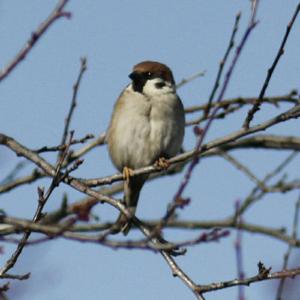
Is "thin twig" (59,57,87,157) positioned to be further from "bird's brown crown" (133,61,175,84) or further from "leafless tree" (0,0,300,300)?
"bird's brown crown" (133,61,175,84)

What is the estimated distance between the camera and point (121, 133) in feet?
16.3

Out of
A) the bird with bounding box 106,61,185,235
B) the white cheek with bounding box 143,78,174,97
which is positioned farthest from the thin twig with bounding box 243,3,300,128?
the white cheek with bounding box 143,78,174,97

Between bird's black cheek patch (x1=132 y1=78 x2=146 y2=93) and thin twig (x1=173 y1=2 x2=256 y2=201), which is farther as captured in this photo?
bird's black cheek patch (x1=132 y1=78 x2=146 y2=93)

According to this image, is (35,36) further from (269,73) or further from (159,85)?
(159,85)

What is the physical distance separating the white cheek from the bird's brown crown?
0.05 meters

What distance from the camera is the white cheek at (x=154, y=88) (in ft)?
16.6

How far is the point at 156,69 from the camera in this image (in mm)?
Answer: 5262

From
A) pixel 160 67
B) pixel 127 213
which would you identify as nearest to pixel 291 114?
pixel 127 213

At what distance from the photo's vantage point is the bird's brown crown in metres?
5.22

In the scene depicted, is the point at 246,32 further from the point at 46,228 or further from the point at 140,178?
the point at 140,178

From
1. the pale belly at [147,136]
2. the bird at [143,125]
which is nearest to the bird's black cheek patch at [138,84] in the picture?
the bird at [143,125]

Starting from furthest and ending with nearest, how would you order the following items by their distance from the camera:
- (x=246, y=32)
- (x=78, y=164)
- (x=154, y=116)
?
(x=154, y=116), (x=78, y=164), (x=246, y=32)

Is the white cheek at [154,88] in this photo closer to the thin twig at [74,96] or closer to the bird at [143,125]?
the bird at [143,125]

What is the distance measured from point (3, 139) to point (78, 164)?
2.16 feet
